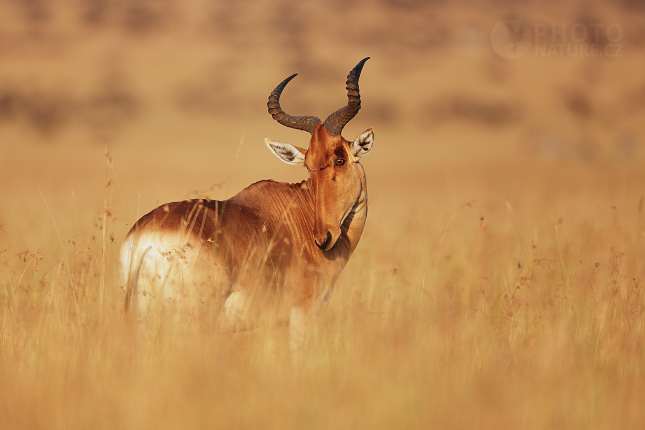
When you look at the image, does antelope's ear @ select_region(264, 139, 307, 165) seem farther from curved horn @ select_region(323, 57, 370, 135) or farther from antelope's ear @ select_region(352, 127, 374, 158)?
antelope's ear @ select_region(352, 127, 374, 158)

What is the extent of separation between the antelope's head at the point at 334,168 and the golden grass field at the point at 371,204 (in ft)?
2.88

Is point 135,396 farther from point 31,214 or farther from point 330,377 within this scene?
point 31,214

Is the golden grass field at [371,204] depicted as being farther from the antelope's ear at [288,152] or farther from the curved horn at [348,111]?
the curved horn at [348,111]

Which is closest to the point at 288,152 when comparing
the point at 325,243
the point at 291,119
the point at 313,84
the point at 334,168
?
the point at 291,119

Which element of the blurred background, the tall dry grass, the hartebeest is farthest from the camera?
the blurred background

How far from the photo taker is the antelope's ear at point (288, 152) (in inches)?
277

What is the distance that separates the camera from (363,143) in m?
6.85

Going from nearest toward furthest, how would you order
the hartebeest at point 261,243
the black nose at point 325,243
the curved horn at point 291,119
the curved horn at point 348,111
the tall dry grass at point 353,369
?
the tall dry grass at point 353,369
the hartebeest at point 261,243
the black nose at point 325,243
the curved horn at point 348,111
the curved horn at point 291,119

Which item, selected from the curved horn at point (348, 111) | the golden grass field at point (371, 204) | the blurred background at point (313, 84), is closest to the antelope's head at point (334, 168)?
the curved horn at point (348, 111)

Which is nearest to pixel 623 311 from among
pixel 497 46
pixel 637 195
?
pixel 637 195

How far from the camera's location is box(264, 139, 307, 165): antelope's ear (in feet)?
23.1

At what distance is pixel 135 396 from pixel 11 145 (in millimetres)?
50963

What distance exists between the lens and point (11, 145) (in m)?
49.7

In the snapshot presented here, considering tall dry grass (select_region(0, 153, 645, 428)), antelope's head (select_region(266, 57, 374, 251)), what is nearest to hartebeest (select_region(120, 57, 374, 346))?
antelope's head (select_region(266, 57, 374, 251))
